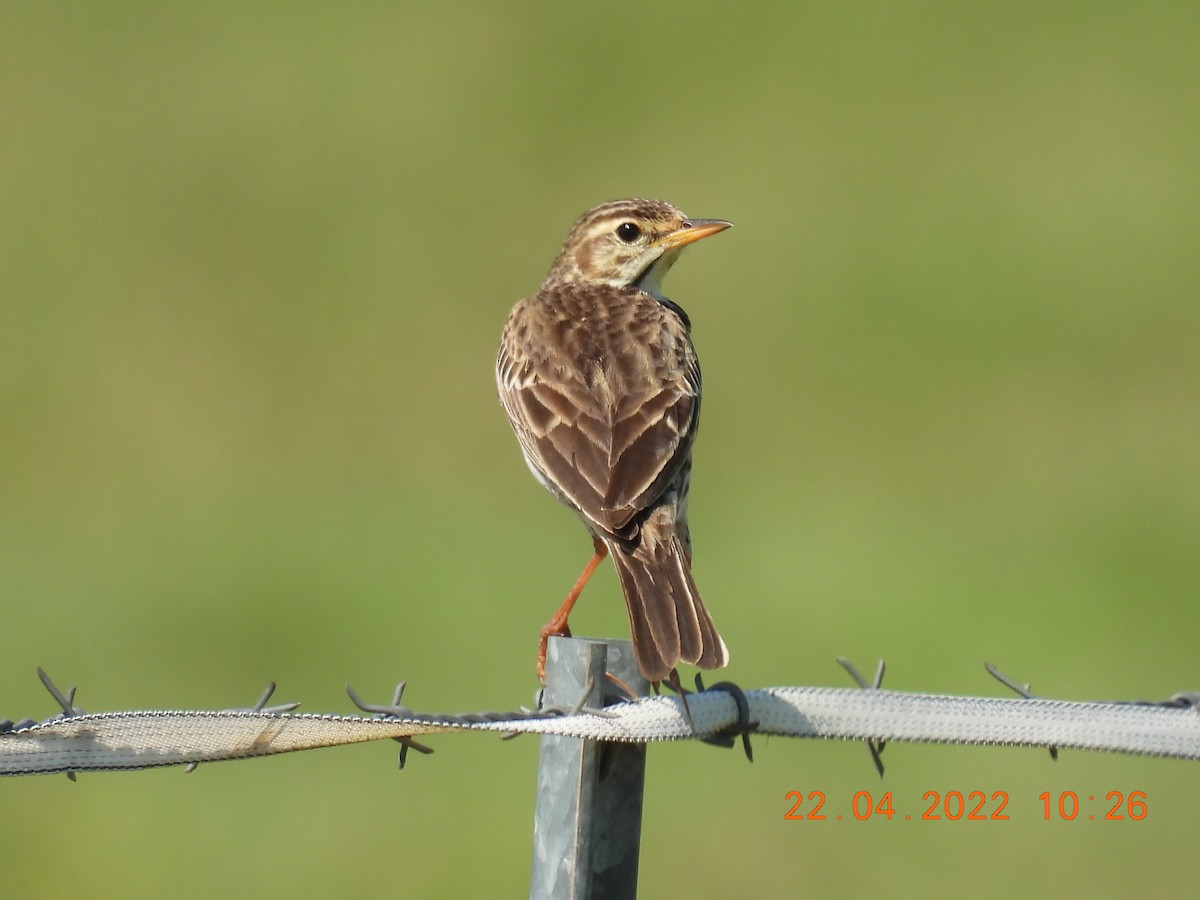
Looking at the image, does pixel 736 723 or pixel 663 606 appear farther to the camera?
pixel 663 606

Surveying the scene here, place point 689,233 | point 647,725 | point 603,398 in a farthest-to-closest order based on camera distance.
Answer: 1. point 689,233
2. point 603,398
3. point 647,725

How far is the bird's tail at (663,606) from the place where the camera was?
513 centimetres

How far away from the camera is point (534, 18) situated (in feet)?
Result: 81.1

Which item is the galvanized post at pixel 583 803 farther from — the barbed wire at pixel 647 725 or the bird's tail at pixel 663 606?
the bird's tail at pixel 663 606

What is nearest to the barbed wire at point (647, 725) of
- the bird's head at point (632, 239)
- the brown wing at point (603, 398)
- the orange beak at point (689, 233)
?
the brown wing at point (603, 398)

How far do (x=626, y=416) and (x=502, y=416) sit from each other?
11470mm

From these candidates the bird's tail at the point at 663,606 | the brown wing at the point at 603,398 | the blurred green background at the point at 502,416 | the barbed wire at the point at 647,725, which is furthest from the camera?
the blurred green background at the point at 502,416

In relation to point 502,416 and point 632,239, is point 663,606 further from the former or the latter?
point 502,416

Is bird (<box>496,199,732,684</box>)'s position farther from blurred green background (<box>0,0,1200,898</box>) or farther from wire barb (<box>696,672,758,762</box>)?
blurred green background (<box>0,0,1200,898</box>)

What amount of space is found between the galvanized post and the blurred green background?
663cm

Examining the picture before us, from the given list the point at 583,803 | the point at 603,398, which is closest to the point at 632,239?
the point at 603,398

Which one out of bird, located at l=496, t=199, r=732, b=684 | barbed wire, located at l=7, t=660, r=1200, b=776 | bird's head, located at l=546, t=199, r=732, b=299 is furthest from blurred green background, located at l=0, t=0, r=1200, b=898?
barbed wire, located at l=7, t=660, r=1200, b=776

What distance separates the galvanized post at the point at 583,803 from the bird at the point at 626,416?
1.00 feet

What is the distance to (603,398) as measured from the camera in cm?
660
